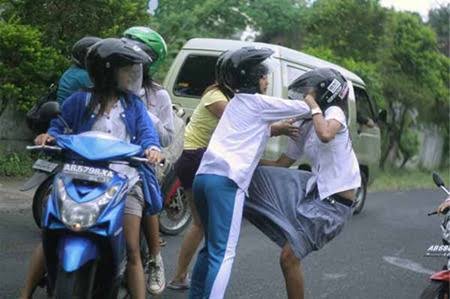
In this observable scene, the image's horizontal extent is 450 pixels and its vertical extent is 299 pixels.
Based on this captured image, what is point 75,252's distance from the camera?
11.0ft

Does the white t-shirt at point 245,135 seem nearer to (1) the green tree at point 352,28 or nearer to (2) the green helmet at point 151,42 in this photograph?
(2) the green helmet at point 151,42

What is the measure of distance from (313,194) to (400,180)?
13.1 m

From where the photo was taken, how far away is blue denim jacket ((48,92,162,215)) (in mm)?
3945

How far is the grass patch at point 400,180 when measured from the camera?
14.9 meters

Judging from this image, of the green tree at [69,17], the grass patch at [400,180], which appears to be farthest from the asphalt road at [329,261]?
the grass patch at [400,180]

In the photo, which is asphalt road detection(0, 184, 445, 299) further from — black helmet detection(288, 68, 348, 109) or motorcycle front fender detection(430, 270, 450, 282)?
black helmet detection(288, 68, 348, 109)

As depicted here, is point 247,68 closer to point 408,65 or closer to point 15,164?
point 15,164

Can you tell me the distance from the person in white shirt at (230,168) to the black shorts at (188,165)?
103 centimetres

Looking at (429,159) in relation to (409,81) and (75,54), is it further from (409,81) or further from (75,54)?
(75,54)

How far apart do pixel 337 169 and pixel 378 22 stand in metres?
16.1

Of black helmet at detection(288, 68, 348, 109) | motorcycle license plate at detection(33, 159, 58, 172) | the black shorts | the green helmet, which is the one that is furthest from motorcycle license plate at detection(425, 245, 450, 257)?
motorcycle license plate at detection(33, 159, 58, 172)

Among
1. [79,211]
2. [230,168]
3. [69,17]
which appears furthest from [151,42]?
[69,17]

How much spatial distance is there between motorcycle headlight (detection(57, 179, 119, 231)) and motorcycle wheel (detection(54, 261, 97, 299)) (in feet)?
0.75

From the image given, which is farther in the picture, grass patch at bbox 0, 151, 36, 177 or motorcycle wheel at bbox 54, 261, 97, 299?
grass patch at bbox 0, 151, 36, 177
